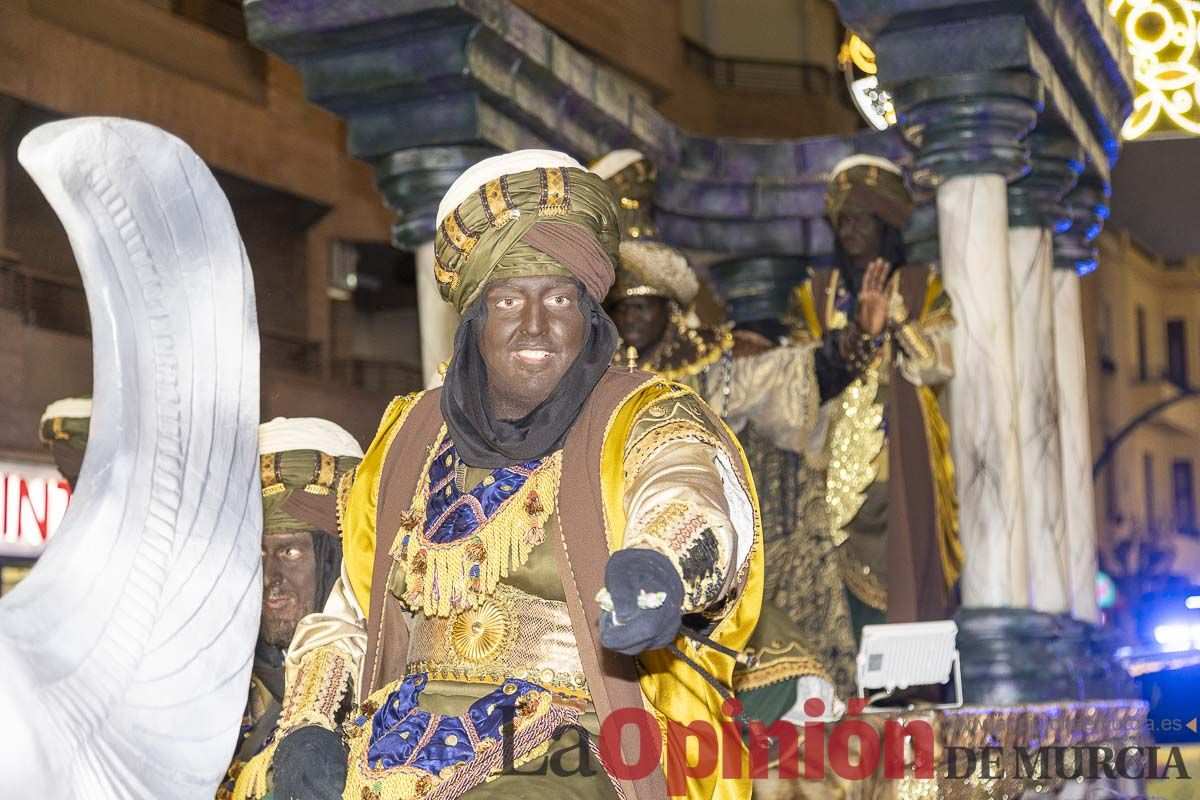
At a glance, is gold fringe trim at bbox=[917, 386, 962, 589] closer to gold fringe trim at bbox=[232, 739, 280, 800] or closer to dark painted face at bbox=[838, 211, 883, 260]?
dark painted face at bbox=[838, 211, 883, 260]

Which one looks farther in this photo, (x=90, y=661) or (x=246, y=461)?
(x=246, y=461)

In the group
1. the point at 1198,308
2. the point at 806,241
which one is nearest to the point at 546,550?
the point at 806,241

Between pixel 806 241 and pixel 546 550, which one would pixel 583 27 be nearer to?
pixel 806 241

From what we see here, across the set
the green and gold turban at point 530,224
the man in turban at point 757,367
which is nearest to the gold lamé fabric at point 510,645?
the green and gold turban at point 530,224

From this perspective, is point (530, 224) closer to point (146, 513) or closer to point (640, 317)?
point (146, 513)

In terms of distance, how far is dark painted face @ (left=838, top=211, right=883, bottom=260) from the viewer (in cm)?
800

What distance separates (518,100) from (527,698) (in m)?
4.64

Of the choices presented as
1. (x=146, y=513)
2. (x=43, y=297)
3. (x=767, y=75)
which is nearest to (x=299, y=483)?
(x=146, y=513)

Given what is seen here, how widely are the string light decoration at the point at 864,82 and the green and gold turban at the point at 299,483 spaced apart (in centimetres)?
490

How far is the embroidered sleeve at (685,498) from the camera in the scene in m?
2.90

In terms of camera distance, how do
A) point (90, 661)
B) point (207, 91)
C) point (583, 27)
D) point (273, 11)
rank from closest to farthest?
1. point (90, 661)
2. point (273, 11)
3. point (583, 27)
4. point (207, 91)

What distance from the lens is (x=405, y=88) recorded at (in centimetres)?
746

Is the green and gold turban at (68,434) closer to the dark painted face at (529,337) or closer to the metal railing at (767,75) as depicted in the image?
the dark painted face at (529,337)

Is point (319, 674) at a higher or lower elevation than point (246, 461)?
lower
